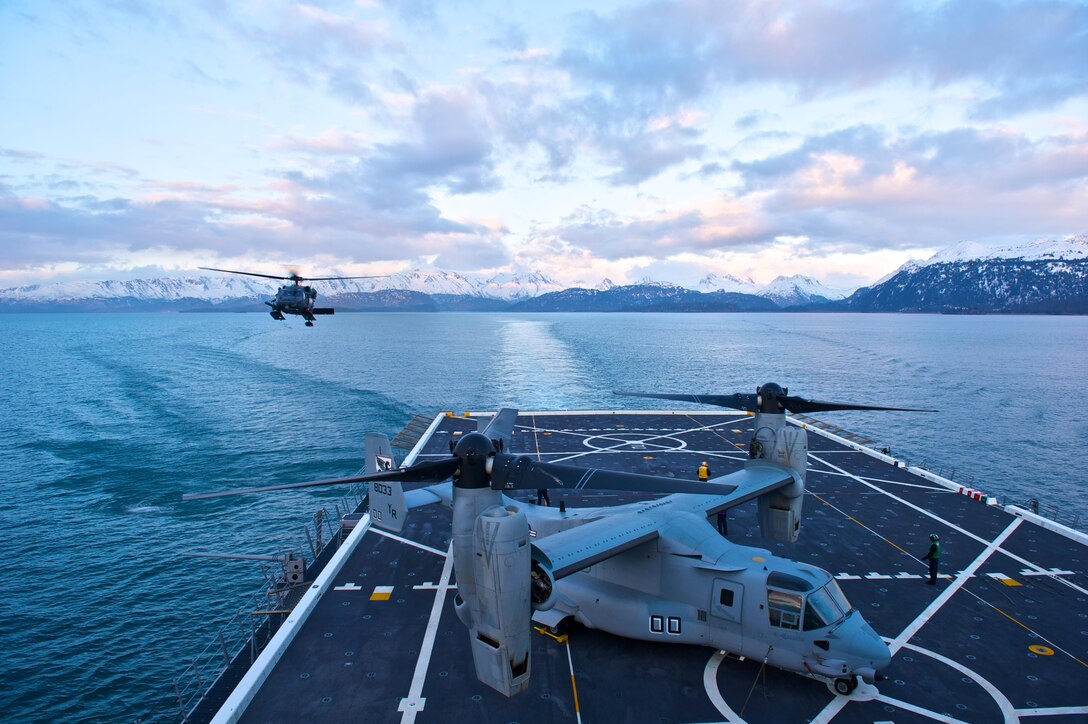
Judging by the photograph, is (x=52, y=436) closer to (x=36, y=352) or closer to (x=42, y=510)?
(x=42, y=510)

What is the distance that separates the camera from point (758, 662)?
19.0 m

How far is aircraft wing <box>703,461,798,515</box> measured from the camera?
75.5 feet

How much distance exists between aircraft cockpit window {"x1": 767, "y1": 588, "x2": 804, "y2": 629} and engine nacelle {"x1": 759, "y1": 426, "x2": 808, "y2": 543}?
→ 24.5ft

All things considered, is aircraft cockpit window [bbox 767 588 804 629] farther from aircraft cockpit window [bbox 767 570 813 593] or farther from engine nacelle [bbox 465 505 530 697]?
engine nacelle [bbox 465 505 530 697]

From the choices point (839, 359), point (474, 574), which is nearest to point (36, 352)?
point (474, 574)

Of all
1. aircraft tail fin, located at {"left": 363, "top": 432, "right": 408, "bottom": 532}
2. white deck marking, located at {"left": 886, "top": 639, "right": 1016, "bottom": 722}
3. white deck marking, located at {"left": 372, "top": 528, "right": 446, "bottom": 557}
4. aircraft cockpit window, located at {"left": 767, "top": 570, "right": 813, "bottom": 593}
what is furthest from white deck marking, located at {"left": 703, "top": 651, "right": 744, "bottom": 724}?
white deck marking, located at {"left": 372, "top": 528, "right": 446, "bottom": 557}

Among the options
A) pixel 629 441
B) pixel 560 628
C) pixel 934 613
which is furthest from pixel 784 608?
pixel 629 441

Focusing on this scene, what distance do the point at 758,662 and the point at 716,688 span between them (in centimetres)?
211

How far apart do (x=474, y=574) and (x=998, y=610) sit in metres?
22.5

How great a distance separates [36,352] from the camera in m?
143

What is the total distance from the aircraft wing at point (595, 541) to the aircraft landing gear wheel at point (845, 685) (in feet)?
22.3

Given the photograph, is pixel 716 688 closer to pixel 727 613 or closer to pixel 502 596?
pixel 727 613

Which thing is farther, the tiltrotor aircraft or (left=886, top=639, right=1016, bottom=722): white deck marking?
(left=886, top=639, right=1016, bottom=722): white deck marking

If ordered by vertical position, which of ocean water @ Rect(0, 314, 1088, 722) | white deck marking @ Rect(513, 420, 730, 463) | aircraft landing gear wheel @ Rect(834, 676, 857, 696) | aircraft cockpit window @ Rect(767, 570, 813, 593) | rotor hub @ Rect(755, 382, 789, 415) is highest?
rotor hub @ Rect(755, 382, 789, 415)
